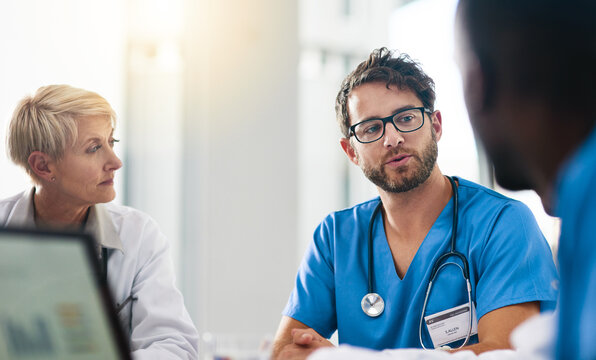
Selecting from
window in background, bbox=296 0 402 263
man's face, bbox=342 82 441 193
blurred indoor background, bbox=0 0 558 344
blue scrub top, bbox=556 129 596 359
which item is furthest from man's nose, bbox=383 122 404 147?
window in background, bbox=296 0 402 263

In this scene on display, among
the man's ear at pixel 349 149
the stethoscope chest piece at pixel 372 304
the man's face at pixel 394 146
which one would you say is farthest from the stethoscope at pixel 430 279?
the man's ear at pixel 349 149

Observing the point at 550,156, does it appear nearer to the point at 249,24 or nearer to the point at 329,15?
the point at 249,24

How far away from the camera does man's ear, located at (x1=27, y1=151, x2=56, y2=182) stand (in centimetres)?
163

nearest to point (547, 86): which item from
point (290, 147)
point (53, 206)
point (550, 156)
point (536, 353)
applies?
point (550, 156)

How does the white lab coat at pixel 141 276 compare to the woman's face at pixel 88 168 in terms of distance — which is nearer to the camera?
the white lab coat at pixel 141 276

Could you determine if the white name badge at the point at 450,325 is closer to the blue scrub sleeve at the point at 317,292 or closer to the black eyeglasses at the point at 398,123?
the blue scrub sleeve at the point at 317,292

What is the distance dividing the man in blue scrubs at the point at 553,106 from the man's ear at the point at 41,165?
1.32m

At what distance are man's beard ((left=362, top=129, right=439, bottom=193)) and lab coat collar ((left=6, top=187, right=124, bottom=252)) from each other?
2.48 ft

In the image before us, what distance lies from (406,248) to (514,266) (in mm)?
325

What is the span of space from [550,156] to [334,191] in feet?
9.59

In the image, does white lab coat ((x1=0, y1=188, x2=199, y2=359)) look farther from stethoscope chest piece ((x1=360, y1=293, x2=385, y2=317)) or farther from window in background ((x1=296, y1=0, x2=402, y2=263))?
window in background ((x1=296, y1=0, x2=402, y2=263))

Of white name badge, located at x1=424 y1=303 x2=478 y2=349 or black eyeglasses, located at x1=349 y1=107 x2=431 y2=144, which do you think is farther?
black eyeglasses, located at x1=349 y1=107 x2=431 y2=144

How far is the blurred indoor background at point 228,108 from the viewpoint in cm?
277

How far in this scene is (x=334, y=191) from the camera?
350 cm
